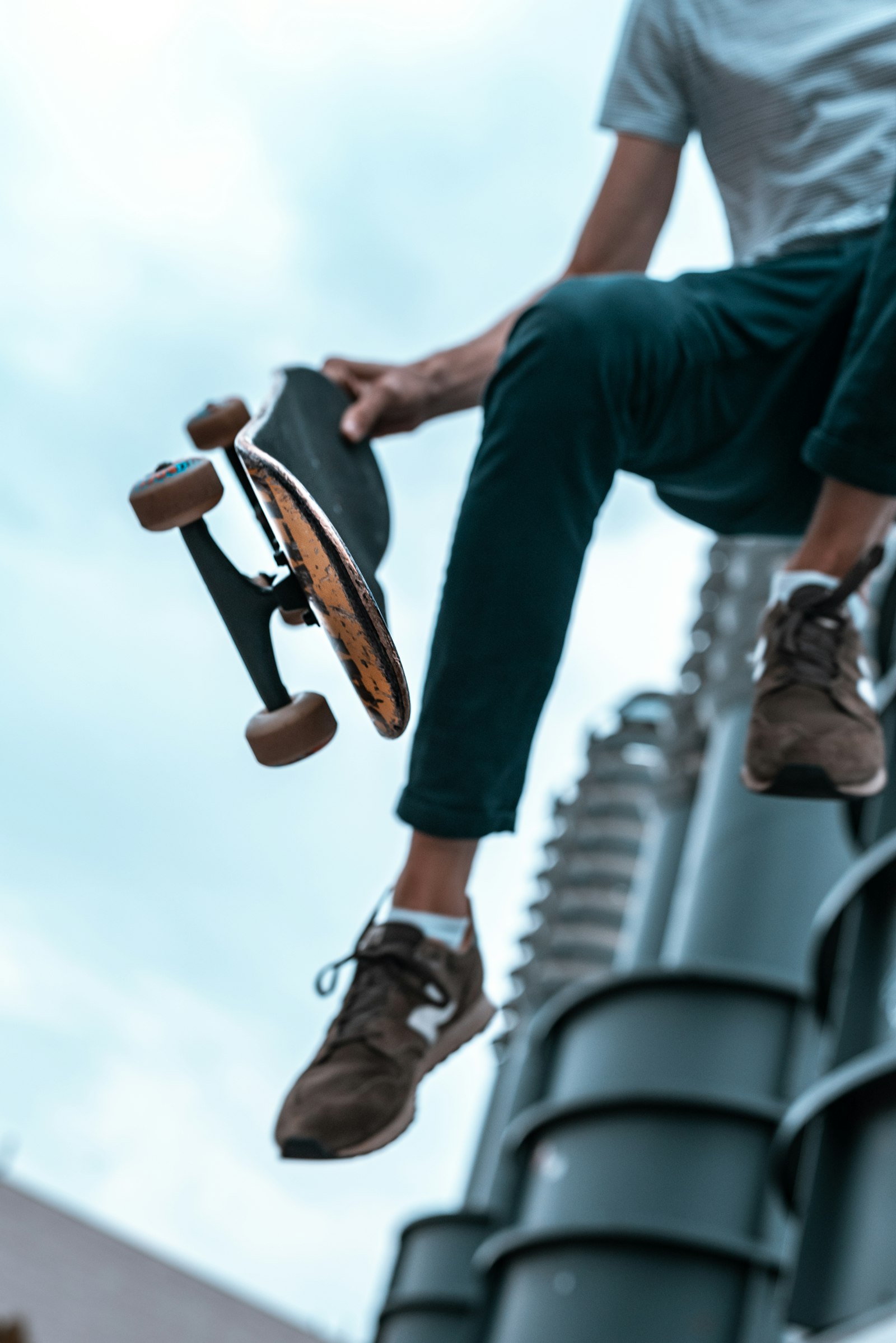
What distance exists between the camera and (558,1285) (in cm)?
760

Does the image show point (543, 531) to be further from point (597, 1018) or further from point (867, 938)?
point (597, 1018)

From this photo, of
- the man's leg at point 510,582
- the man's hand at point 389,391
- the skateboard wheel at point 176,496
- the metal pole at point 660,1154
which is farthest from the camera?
the metal pole at point 660,1154

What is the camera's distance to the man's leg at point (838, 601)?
6.53ft

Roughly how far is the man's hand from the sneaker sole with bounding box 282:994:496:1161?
3.08 ft

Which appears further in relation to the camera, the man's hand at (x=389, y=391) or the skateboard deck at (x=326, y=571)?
the man's hand at (x=389, y=391)

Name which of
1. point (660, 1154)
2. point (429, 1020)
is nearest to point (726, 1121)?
point (660, 1154)

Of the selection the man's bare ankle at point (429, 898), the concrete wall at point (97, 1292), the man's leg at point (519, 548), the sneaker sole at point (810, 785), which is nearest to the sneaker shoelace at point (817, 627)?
the sneaker sole at point (810, 785)

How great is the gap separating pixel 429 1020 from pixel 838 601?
88cm

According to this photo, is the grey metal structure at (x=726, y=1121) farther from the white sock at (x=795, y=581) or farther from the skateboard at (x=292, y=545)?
the skateboard at (x=292, y=545)

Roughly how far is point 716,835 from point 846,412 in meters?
8.94

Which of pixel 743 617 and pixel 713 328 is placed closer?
pixel 713 328

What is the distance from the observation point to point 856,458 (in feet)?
6.60

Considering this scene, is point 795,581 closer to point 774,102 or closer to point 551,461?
point 551,461

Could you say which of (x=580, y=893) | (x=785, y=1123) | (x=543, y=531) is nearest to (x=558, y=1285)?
(x=785, y=1123)
